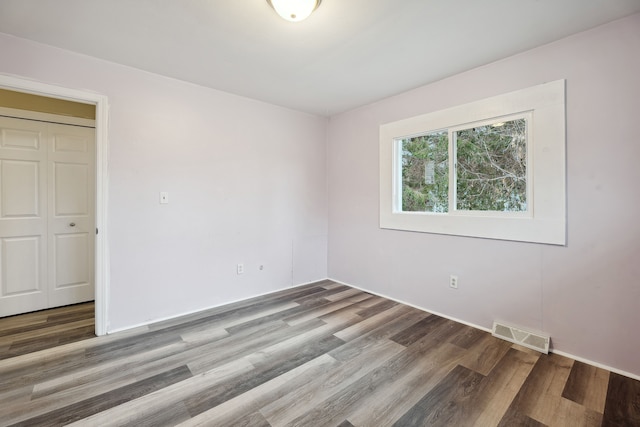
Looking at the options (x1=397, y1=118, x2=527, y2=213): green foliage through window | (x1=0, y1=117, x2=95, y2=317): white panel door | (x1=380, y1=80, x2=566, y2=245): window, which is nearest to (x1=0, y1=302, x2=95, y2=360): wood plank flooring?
(x1=0, y1=117, x2=95, y2=317): white panel door

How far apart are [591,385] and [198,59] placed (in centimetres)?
376

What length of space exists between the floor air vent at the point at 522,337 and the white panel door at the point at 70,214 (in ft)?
14.3

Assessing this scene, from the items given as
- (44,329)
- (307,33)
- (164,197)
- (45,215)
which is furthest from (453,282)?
(45,215)

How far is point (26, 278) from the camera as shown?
2.87m

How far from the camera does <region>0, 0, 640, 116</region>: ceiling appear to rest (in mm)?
1729

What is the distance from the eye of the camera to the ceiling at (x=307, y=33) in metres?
1.73

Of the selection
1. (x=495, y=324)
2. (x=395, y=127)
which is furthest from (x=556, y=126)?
(x=495, y=324)

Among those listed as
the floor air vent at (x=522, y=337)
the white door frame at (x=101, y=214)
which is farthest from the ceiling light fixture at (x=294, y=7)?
the floor air vent at (x=522, y=337)

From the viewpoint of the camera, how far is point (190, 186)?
2863 mm

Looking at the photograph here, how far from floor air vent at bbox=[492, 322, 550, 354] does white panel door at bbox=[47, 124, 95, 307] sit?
4.35 metres

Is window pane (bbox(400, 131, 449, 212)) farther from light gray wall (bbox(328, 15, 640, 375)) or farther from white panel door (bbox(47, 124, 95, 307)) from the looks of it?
white panel door (bbox(47, 124, 95, 307))

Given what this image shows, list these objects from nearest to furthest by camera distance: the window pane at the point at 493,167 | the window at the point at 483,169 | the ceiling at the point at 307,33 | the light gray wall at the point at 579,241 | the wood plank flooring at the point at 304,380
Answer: the wood plank flooring at the point at 304,380, the ceiling at the point at 307,33, the light gray wall at the point at 579,241, the window at the point at 483,169, the window pane at the point at 493,167

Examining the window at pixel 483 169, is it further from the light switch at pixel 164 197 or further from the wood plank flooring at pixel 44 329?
the wood plank flooring at pixel 44 329

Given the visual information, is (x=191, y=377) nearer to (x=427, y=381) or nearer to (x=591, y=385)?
(x=427, y=381)
